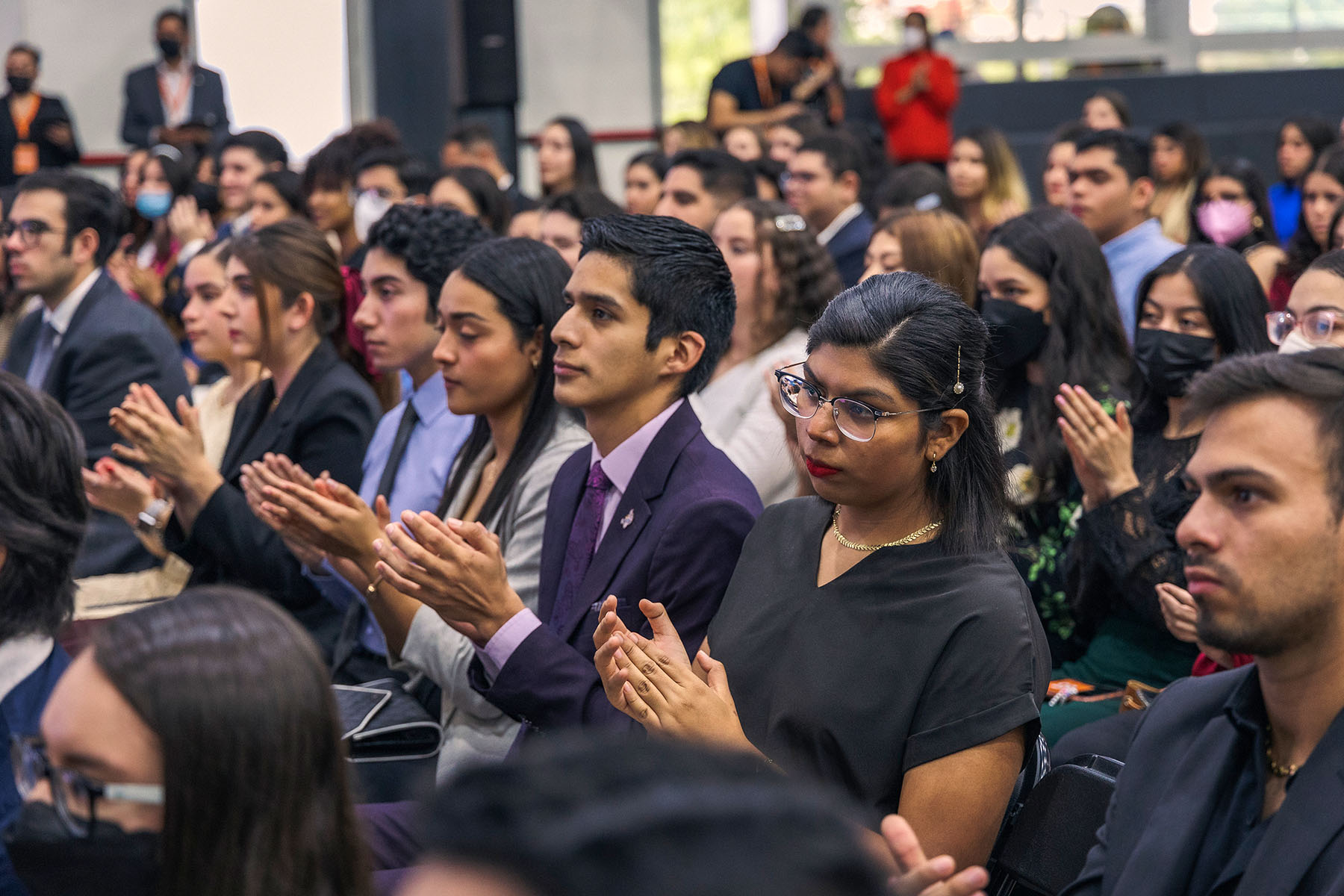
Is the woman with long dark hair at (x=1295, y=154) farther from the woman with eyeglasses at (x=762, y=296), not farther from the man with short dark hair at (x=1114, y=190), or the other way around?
the woman with eyeglasses at (x=762, y=296)

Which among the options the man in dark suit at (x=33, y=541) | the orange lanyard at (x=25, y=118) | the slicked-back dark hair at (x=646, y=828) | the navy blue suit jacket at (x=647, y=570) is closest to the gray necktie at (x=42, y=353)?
the man in dark suit at (x=33, y=541)

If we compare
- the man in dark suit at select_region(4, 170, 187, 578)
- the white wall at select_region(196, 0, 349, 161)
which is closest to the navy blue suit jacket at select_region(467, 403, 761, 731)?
the man in dark suit at select_region(4, 170, 187, 578)

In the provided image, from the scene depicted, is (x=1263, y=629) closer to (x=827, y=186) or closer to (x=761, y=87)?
(x=827, y=186)

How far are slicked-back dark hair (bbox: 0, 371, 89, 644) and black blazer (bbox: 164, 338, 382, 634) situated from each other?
1109mm

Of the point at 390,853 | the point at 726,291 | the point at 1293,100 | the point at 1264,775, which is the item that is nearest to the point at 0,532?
the point at 390,853

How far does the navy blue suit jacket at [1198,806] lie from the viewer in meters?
1.33

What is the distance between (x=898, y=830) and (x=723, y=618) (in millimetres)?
782

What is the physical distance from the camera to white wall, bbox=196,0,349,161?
11.2 m

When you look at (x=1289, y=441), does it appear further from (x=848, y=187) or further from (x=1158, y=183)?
(x=1158, y=183)

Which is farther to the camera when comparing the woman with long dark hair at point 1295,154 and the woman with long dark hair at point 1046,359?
the woman with long dark hair at point 1295,154

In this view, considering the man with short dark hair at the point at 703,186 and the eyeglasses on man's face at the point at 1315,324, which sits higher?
the man with short dark hair at the point at 703,186

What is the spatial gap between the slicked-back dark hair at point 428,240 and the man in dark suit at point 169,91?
7.31 metres

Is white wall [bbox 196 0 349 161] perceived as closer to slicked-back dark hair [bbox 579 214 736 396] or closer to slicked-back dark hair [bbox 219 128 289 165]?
slicked-back dark hair [bbox 219 128 289 165]

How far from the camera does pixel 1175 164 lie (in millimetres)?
6117
